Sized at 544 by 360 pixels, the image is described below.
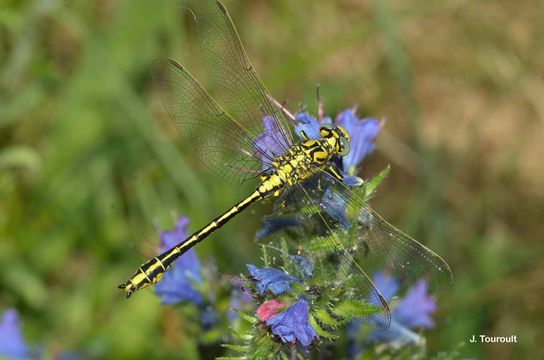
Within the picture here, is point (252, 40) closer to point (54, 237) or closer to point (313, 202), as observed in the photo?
point (54, 237)

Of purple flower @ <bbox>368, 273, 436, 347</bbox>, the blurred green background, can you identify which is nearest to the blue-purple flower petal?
purple flower @ <bbox>368, 273, 436, 347</bbox>

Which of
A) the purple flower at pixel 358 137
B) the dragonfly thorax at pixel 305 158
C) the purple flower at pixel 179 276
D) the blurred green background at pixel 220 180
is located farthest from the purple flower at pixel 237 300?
the blurred green background at pixel 220 180

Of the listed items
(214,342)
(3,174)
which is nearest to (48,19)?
(3,174)

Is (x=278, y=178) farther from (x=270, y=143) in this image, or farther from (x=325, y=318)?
(x=325, y=318)

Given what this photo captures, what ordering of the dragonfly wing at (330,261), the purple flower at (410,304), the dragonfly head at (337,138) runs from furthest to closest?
1. the purple flower at (410,304)
2. the dragonfly head at (337,138)
3. the dragonfly wing at (330,261)

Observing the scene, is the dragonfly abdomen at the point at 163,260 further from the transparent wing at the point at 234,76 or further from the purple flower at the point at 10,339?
the purple flower at the point at 10,339

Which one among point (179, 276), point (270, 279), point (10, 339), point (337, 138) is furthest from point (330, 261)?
point (10, 339)
